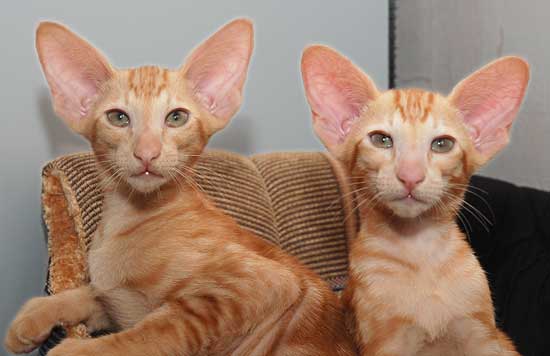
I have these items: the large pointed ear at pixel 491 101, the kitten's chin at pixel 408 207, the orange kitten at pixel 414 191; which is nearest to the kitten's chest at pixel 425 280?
the orange kitten at pixel 414 191

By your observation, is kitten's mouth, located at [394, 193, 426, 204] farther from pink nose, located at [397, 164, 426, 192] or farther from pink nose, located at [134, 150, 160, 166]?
pink nose, located at [134, 150, 160, 166]

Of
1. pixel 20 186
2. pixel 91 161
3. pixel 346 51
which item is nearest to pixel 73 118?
pixel 91 161

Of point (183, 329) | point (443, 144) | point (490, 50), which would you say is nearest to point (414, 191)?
point (443, 144)

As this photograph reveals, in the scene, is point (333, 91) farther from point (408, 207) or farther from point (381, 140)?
point (408, 207)

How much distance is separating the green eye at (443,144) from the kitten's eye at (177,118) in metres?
0.50

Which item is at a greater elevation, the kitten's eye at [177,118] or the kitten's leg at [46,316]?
the kitten's eye at [177,118]

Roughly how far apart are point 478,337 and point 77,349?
75cm

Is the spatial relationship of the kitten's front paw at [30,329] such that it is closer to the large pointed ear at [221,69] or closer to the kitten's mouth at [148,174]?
the kitten's mouth at [148,174]

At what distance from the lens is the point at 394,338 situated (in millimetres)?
1265

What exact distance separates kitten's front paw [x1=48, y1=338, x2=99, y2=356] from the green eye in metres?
0.73

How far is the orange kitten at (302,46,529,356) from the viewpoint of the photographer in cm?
126

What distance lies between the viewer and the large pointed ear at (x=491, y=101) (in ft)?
4.38

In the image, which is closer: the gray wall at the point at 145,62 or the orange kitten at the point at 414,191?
the orange kitten at the point at 414,191

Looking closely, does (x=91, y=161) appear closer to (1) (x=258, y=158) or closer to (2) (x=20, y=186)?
(2) (x=20, y=186)
